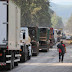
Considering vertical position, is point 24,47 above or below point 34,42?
below

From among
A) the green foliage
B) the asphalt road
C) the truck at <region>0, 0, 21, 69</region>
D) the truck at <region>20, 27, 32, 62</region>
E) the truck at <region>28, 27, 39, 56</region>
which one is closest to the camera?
the truck at <region>0, 0, 21, 69</region>

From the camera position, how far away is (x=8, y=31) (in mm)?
17031

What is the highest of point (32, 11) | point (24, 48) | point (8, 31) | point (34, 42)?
point (32, 11)

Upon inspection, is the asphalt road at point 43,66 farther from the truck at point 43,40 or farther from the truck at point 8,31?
the truck at point 43,40

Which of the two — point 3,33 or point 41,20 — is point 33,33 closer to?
point 3,33

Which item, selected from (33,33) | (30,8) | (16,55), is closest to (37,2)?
(30,8)

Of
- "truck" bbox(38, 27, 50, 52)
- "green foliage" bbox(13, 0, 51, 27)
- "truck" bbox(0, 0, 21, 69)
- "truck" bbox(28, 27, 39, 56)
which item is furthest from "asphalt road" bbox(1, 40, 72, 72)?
"green foliage" bbox(13, 0, 51, 27)

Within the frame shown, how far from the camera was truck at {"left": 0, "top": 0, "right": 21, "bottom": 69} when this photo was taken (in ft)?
55.8

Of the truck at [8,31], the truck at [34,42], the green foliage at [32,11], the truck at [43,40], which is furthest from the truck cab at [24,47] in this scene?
the green foliage at [32,11]

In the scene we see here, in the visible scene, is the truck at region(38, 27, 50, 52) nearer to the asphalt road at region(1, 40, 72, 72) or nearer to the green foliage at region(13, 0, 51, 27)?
the asphalt road at region(1, 40, 72, 72)

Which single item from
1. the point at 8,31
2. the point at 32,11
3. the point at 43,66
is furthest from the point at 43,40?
the point at 32,11

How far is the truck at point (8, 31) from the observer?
1700 centimetres

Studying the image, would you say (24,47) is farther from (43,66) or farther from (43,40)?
(43,40)

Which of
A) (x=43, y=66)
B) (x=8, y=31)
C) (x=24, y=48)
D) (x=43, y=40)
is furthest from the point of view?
(x=43, y=40)
